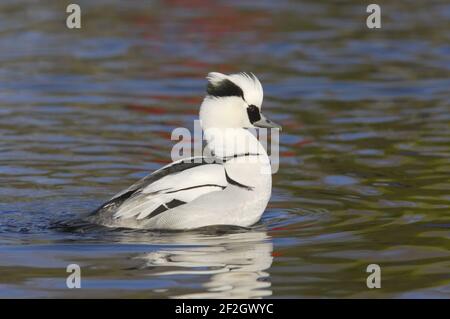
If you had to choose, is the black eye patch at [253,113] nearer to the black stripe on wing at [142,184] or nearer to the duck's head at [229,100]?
the duck's head at [229,100]

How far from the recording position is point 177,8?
21734 mm

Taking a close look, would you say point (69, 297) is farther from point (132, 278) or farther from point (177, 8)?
point (177, 8)

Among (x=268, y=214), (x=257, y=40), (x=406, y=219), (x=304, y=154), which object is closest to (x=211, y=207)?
(x=268, y=214)

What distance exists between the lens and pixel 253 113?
954 cm

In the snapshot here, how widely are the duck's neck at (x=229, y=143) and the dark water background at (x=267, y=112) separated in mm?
659

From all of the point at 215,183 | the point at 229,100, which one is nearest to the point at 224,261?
the point at 215,183

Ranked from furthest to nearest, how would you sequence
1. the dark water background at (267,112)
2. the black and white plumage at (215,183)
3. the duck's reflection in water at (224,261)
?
the black and white plumage at (215,183) < the dark water background at (267,112) < the duck's reflection in water at (224,261)

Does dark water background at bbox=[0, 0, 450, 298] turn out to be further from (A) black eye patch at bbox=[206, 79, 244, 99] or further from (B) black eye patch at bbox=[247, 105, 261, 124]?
(A) black eye patch at bbox=[206, 79, 244, 99]

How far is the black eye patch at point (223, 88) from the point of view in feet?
30.7

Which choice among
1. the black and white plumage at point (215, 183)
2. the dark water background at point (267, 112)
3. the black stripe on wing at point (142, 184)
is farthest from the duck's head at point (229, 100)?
the dark water background at point (267, 112)

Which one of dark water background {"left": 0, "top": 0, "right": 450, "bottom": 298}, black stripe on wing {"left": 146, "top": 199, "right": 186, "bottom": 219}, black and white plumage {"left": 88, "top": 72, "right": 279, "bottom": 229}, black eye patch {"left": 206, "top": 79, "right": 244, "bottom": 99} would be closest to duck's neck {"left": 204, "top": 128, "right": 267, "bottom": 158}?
black and white plumage {"left": 88, "top": 72, "right": 279, "bottom": 229}

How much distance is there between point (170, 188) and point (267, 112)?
5.24 m

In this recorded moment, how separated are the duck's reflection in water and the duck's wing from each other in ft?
1.01
